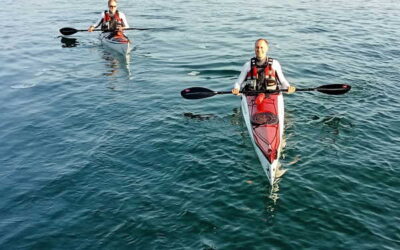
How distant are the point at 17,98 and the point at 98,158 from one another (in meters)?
7.00

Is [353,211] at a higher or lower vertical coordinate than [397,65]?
lower

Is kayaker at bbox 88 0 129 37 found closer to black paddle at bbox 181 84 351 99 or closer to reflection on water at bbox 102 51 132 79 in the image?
reflection on water at bbox 102 51 132 79

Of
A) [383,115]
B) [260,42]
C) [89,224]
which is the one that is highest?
[260,42]

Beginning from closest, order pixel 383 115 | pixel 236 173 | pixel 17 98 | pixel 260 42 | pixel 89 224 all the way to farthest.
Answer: pixel 89 224
pixel 236 173
pixel 260 42
pixel 383 115
pixel 17 98

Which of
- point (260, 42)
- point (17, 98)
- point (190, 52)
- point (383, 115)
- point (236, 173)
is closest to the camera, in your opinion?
point (236, 173)

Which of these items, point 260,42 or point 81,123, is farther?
point 81,123

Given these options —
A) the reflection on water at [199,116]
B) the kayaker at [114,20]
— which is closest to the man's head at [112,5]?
the kayaker at [114,20]

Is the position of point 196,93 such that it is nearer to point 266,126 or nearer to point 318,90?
point 266,126

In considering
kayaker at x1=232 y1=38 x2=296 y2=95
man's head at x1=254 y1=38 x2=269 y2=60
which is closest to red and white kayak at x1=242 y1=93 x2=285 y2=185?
kayaker at x1=232 y1=38 x2=296 y2=95

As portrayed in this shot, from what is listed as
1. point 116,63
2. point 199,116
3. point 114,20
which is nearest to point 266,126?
point 199,116

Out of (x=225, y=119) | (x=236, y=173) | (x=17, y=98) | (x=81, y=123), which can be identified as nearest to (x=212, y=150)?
(x=236, y=173)

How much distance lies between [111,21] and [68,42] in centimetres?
529

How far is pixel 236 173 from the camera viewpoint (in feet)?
32.3

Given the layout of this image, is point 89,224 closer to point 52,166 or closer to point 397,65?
point 52,166
